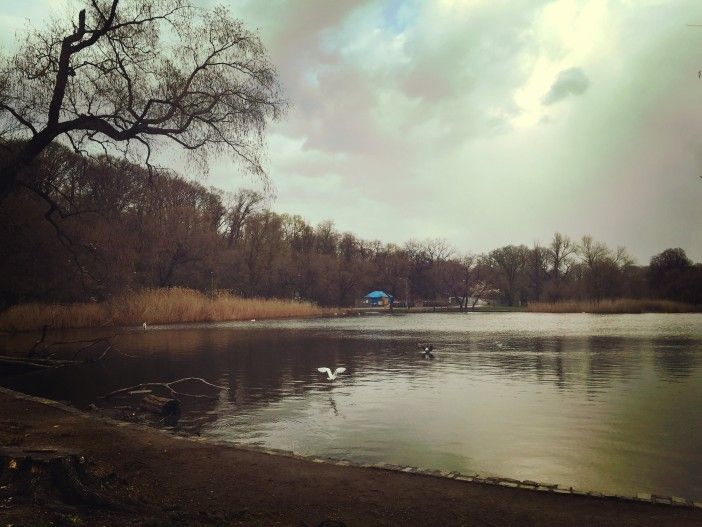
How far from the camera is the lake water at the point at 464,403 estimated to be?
8.91 m

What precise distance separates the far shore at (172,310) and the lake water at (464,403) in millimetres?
11034

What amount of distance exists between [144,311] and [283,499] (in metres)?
39.3

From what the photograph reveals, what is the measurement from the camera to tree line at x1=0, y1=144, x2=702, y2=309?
23.5m

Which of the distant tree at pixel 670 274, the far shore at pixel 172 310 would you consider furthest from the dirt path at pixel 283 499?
the distant tree at pixel 670 274

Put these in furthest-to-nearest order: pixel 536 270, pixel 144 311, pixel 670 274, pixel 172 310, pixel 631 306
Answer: pixel 536 270, pixel 670 274, pixel 631 306, pixel 172 310, pixel 144 311

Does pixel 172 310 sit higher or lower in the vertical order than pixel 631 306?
lower

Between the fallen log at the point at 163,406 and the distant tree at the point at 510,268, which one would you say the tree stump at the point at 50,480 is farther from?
the distant tree at the point at 510,268

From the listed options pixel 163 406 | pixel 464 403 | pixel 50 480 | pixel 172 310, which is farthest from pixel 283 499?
pixel 172 310

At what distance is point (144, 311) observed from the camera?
1673 inches

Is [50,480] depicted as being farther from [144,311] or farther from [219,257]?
[219,257]

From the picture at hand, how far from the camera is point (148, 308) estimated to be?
1683 inches

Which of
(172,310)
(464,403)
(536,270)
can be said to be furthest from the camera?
(536,270)

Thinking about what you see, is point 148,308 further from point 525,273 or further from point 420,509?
point 525,273

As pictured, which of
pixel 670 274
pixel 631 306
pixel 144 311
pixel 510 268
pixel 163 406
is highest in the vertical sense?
pixel 510 268
